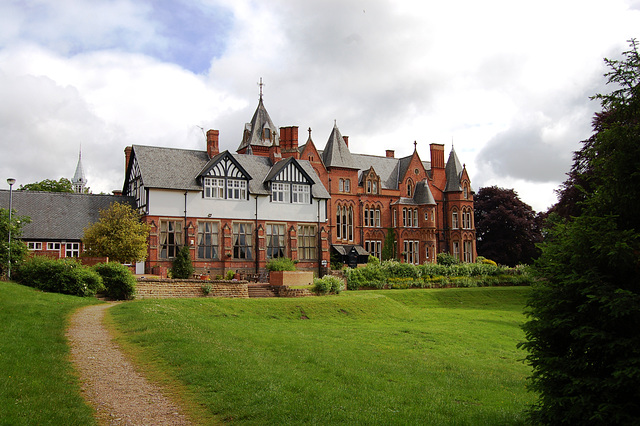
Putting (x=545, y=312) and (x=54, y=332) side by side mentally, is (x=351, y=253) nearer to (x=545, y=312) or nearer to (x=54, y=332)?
(x=54, y=332)

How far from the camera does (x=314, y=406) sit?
9.50 meters

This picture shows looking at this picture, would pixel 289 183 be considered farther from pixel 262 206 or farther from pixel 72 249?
pixel 72 249

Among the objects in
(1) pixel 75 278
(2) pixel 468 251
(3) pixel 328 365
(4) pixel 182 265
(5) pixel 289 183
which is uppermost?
(5) pixel 289 183

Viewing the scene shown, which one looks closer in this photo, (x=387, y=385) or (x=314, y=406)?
(x=314, y=406)

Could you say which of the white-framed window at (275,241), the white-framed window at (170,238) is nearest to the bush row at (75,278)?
the white-framed window at (170,238)

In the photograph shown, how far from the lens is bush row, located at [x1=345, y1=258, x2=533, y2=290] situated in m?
44.1

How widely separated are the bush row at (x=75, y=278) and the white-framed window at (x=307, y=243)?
20621 mm

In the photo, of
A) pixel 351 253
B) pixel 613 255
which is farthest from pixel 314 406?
pixel 351 253

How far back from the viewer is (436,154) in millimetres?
70625

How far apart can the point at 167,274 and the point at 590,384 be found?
36820 mm

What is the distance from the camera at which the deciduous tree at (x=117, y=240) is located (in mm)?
36906

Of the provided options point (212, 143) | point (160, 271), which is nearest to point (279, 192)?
point (212, 143)

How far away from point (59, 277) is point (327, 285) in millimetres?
16095

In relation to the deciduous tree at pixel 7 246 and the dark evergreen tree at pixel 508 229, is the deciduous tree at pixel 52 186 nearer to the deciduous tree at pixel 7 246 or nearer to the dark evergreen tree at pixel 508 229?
the deciduous tree at pixel 7 246
